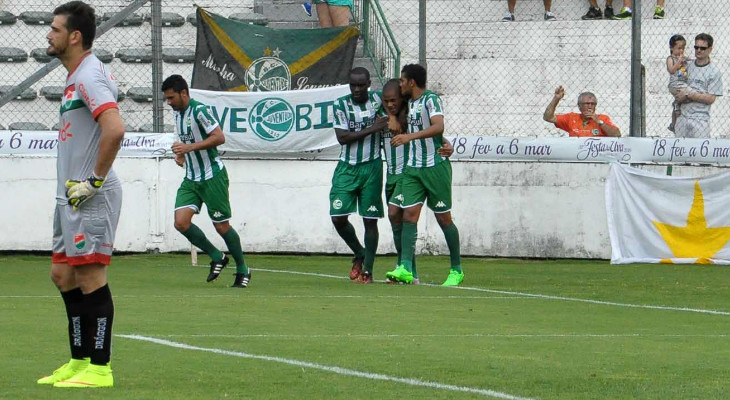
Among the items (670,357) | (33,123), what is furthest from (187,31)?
(670,357)

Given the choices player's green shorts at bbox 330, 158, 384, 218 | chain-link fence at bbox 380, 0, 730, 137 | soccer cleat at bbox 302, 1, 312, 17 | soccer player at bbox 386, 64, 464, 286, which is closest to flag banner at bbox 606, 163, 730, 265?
chain-link fence at bbox 380, 0, 730, 137

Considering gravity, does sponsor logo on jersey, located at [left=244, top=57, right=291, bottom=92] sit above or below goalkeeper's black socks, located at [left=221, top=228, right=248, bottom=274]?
above

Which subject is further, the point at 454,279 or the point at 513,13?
the point at 513,13

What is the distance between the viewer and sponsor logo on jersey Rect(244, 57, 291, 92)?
1888cm

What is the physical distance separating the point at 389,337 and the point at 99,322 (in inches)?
102

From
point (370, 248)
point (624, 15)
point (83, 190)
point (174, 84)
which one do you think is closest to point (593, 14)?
point (624, 15)

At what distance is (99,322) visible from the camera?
6812 millimetres

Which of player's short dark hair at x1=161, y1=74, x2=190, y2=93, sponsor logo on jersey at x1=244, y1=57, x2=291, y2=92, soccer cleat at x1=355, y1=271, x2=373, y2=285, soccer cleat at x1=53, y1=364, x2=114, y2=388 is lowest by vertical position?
soccer cleat at x1=355, y1=271, x2=373, y2=285

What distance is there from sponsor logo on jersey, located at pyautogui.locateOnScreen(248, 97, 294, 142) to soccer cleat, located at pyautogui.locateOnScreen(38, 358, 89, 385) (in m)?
11.7

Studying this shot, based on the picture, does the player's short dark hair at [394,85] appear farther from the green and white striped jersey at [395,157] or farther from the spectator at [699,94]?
the spectator at [699,94]

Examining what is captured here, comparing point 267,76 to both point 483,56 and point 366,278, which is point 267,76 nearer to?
point 483,56

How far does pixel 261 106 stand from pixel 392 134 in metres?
4.89

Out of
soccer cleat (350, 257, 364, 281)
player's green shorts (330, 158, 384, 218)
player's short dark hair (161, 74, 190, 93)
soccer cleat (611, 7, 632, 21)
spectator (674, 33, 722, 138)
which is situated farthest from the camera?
soccer cleat (611, 7, 632, 21)

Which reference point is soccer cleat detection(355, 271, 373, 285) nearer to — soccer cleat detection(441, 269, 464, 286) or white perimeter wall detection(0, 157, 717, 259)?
soccer cleat detection(441, 269, 464, 286)
